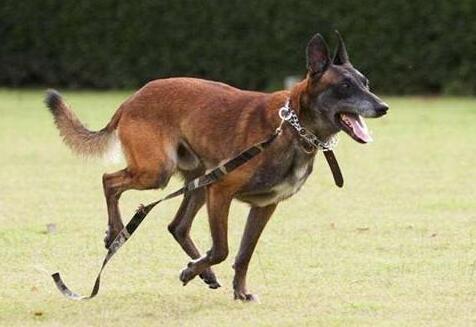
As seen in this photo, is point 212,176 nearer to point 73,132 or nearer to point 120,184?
point 120,184

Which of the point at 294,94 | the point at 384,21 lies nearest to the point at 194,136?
the point at 294,94

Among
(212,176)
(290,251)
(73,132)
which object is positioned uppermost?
(212,176)

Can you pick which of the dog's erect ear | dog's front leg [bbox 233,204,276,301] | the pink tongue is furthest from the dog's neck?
dog's front leg [bbox 233,204,276,301]

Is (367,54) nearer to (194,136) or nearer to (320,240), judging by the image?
(320,240)

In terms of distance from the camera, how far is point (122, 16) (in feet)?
85.0

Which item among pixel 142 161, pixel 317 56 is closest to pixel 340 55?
pixel 317 56

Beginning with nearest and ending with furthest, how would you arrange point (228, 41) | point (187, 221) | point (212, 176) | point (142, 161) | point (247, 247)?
point (212, 176)
point (247, 247)
point (142, 161)
point (187, 221)
point (228, 41)

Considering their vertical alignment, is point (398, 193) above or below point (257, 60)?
above

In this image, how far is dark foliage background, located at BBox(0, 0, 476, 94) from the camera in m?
23.9

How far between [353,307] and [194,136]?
159cm

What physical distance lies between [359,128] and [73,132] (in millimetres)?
2684

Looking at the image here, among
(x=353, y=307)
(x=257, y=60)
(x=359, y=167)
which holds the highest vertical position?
(x=353, y=307)

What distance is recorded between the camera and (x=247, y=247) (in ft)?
27.0

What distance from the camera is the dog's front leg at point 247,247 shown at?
8070 millimetres
